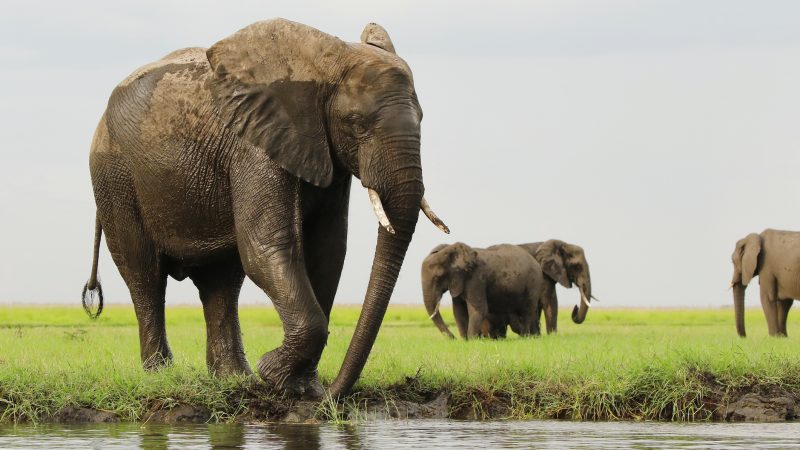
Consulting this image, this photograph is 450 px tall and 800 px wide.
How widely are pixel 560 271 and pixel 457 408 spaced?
17.3m

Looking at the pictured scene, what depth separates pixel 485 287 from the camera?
24.7 meters

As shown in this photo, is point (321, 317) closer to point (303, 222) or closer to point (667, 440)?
point (303, 222)

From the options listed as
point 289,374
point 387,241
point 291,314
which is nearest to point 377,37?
point 387,241

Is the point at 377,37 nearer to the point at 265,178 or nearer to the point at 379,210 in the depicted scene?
the point at 265,178

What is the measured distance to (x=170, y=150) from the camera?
1151 centimetres

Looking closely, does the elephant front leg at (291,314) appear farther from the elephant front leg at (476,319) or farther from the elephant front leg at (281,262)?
the elephant front leg at (476,319)

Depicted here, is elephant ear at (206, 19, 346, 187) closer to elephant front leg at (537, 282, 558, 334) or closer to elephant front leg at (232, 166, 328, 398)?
elephant front leg at (232, 166, 328, 398)

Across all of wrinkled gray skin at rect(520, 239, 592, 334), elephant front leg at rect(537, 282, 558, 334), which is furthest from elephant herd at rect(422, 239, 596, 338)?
wrinkled gray skin at rect(520, 239, 592, 334)

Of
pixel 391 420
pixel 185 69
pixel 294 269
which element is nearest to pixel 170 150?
pixel 185 69

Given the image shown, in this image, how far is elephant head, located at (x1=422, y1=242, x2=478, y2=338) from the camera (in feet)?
79.4

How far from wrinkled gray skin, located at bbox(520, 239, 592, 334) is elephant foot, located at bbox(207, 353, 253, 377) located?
15963 mm

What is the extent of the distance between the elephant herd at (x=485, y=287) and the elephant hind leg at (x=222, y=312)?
11168mm

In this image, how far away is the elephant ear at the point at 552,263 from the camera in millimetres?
28047

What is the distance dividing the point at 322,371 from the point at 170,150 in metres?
2.59
